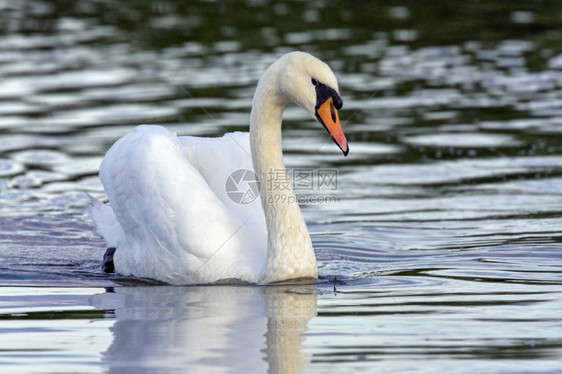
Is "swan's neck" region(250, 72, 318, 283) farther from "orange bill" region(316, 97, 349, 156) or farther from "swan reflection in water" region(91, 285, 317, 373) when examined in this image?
"orange bill" region(316, 97, 349, 156)

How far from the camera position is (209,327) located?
6840mm

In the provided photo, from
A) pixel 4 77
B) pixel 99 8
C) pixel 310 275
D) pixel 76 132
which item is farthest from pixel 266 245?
pixel 99 8

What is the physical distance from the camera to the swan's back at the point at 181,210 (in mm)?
8289

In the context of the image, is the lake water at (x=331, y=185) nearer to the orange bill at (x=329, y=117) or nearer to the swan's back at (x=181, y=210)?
the swan's back at (x=181, y=210)

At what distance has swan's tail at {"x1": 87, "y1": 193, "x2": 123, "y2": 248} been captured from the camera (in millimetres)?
9594

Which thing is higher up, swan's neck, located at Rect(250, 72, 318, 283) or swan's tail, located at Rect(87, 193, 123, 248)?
swan's neck, located at Rect(250, 72, 318, 283)

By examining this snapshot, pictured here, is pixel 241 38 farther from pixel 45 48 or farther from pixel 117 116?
pixel 117 116

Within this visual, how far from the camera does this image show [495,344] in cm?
628

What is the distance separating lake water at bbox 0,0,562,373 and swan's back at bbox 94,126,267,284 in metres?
0.22

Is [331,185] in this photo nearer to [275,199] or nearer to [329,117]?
[275,199]

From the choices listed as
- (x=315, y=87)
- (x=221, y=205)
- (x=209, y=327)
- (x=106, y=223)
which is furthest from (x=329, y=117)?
(x=106, y=223)

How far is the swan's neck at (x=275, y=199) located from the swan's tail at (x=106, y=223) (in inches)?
Answer: 65.1

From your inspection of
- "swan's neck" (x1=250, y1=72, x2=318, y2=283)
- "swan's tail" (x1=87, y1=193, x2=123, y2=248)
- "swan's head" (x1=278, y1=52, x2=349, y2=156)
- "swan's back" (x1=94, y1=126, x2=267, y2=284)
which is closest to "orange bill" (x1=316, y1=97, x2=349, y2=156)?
"swan's head" (x1=278, y1=52, x2=349, y2=156)

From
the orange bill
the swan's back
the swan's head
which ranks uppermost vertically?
the swan's head
